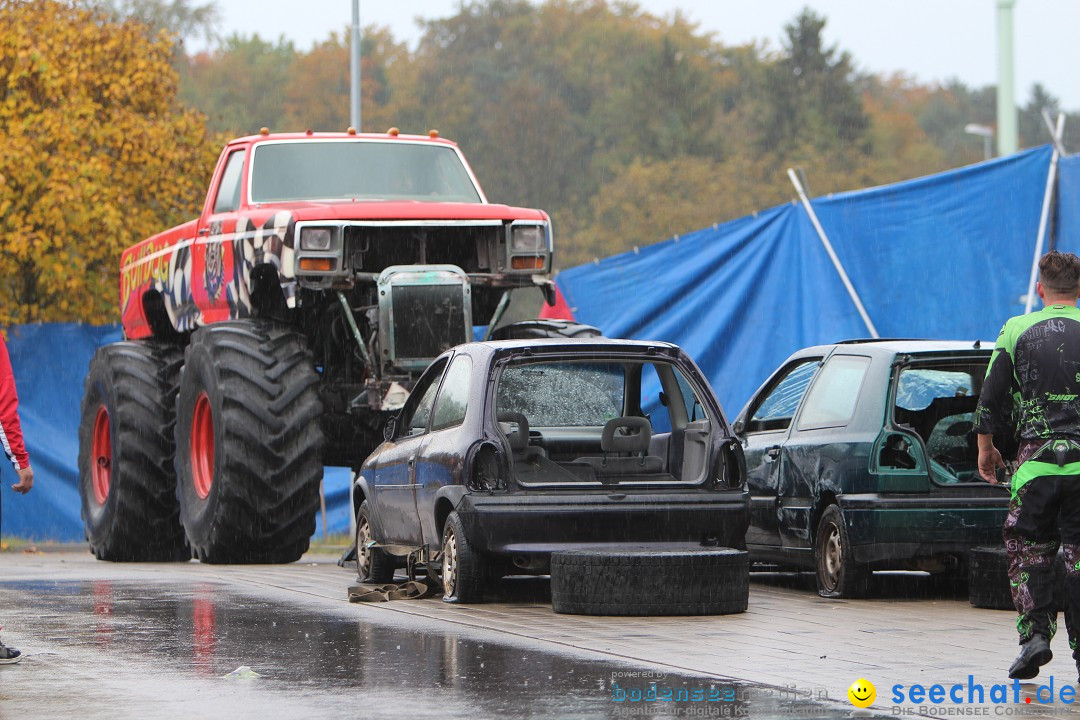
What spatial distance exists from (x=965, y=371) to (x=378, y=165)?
17.7 ft

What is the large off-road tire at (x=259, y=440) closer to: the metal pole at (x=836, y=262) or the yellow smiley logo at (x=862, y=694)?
the metal pole at (x=836, y=262)

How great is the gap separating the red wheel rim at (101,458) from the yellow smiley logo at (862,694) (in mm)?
11157

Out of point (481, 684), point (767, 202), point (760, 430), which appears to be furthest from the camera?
point (767, 202)

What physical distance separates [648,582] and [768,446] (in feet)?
8.36

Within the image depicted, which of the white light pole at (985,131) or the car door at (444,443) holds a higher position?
the white light pole at (985,131)

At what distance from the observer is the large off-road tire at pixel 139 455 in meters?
16.0

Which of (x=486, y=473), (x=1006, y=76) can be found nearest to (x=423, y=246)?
(x=486, y=473)

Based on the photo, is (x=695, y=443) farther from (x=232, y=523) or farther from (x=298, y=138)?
(x=298, y=138)

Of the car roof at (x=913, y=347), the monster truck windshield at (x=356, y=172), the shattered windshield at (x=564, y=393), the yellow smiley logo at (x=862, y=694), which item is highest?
the monster truck windshield at (x=356, y=172)

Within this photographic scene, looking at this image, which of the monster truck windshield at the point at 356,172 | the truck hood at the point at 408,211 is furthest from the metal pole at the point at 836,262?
the truck hood at the point at 408,211

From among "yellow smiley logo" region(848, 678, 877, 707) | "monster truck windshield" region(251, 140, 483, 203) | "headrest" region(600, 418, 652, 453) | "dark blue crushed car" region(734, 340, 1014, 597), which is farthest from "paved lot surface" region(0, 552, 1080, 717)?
"monster truck windshield" region(251, 140, 483, 203)

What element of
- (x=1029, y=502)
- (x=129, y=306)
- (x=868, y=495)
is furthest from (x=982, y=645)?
(x=129, y=306)

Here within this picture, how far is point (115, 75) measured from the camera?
74.8ft

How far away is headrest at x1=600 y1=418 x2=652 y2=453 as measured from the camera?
1200 cm
